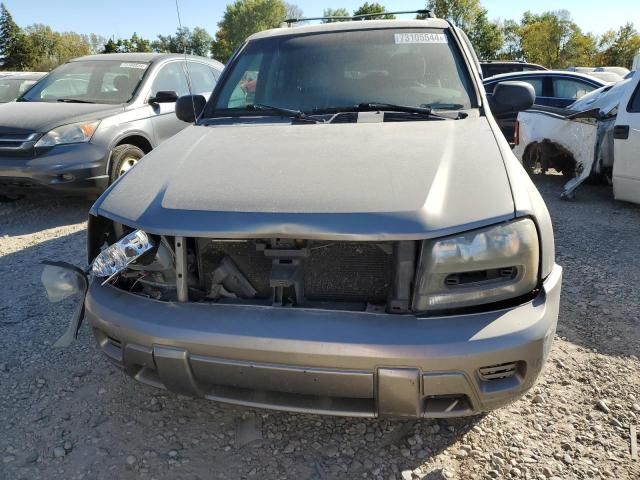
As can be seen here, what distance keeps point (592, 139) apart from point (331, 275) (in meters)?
5.17

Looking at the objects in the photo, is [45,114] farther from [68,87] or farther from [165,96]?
[165,96]

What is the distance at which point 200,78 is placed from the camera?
712 centimetres

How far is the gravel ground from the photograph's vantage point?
2.10m

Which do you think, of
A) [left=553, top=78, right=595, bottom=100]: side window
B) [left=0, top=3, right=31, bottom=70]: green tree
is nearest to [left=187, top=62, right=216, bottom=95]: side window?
[left=553, top=78, right=595, bottom=100]: side window

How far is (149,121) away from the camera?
604cm

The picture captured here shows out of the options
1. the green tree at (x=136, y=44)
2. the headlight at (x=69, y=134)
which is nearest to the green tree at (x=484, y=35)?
the green tree at (x=136, y=44)

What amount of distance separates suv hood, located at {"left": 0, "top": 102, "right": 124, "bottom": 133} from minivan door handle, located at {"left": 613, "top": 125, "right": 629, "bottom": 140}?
17.5 ft

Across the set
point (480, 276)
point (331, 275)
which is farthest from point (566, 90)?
point (331, 275)

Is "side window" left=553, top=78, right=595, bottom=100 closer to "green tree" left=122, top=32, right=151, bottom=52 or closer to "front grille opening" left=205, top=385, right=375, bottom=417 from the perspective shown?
"front grille opening" left=205, top=385, right=375, bottom=417

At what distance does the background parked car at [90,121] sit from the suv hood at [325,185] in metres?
2.32

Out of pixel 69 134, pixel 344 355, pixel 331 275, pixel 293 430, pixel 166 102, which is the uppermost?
pixel 166 102

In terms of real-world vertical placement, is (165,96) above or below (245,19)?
below

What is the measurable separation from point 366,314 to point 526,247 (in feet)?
2.03

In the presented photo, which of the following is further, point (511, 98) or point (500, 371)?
point (511, 98)
